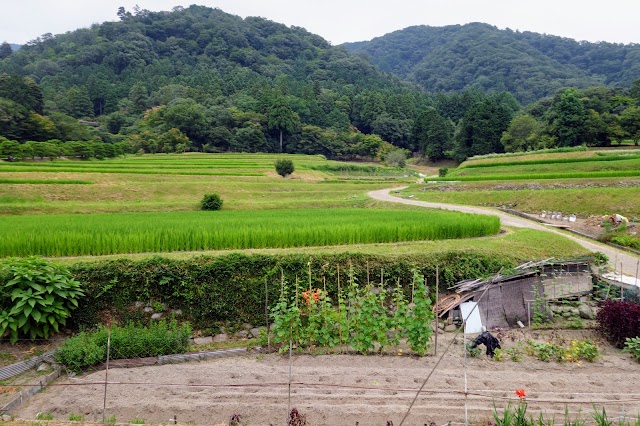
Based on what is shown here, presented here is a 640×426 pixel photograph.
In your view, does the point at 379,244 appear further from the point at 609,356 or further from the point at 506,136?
the point at 506,136

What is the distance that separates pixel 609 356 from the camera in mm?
8562

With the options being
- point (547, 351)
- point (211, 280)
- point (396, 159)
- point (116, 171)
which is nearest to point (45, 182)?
point (116, 171)

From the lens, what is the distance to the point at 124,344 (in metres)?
8.55

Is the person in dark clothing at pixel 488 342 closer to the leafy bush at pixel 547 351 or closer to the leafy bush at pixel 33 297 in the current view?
the leafy bush at pixel 547 351

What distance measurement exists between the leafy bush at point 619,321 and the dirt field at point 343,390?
47cm

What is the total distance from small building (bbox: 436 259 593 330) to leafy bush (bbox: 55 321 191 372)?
642 centimetres

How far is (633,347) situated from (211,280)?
9390mm

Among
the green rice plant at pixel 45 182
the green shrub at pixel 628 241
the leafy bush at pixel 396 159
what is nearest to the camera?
the green shrub at pixel 628 241

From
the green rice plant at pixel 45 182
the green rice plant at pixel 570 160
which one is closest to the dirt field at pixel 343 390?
the green rice plant at pixel 45 182

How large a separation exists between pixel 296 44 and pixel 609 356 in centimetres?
14717

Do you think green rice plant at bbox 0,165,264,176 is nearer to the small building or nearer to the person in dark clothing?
the small building

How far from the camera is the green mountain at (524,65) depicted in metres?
124

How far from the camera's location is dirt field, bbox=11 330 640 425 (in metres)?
6.05

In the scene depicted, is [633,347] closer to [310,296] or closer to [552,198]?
[310,296]
